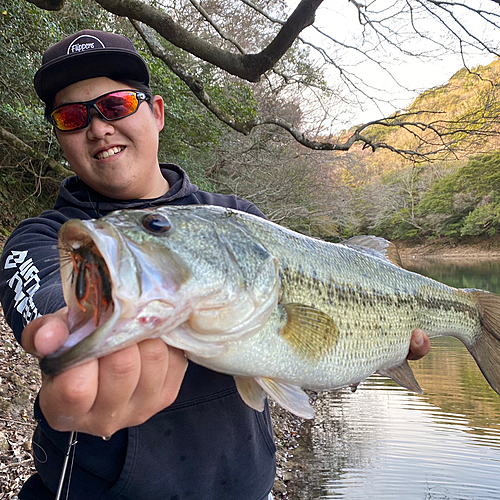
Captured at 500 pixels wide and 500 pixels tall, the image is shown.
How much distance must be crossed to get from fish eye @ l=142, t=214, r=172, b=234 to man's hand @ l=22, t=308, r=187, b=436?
0.35 m

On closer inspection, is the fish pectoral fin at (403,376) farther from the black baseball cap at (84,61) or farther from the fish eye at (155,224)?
the black baseball cap at (84,61)

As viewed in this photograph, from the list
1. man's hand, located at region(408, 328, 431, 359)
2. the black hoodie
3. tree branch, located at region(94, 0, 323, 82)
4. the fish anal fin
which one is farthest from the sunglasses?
tree branch, located at region(94, 0, 323, 82)

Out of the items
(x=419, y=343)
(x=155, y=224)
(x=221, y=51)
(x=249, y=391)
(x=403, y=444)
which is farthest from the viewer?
(x=403, y=444)

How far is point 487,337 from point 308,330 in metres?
1.67

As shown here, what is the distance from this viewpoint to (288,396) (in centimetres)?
167

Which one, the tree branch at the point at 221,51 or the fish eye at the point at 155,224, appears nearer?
the fish eye at the point at 155,224

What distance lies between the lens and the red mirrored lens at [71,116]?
2.25 meters

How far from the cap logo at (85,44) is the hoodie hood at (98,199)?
67 cm

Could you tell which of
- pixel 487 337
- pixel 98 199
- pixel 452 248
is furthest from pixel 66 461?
pixel 452 248

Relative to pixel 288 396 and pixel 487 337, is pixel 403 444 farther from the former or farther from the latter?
pixel 288 396

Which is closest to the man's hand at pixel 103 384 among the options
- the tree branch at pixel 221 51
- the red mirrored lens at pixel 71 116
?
the red mirrored lens at pixel 71 116

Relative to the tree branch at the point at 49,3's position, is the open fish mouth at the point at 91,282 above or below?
below

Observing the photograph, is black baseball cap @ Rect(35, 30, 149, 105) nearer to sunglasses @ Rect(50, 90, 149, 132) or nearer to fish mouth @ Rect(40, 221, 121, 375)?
sunglasses @ Rect(50, 90, 149, 132)

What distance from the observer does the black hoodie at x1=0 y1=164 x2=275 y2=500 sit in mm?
1666
